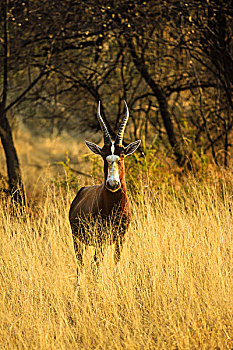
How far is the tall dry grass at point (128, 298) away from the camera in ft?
11.2

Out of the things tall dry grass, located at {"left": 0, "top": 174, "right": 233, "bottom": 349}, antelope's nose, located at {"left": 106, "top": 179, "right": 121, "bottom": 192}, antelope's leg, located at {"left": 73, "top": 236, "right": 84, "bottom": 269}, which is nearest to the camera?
tall dry grass, located at {"left": 0, "top": 174, "right": 233, "bottom": 349}

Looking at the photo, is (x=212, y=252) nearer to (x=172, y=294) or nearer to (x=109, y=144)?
(x=172, y=294)

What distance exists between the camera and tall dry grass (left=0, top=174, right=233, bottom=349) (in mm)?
3426

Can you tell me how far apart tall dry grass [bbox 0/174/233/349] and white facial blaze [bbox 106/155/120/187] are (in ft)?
2.99

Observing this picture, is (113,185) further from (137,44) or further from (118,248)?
(137,44)

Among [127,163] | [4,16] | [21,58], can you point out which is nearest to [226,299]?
[127,163]

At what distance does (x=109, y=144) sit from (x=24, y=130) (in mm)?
24929

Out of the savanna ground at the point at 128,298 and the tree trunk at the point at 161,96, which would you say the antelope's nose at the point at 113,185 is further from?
the tree trunk at the point at 161,96

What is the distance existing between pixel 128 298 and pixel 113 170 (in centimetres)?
120

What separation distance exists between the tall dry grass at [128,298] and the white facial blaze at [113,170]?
913mm

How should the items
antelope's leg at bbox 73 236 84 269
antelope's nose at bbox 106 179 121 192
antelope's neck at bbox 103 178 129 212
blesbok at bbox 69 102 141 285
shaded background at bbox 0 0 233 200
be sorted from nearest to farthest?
1. antelope's nose at bbox 106 179 121 192
2. blesbok at bbox 69 102 141 285
3. antelope's neck at bbox 103 178 129 212
4. antelope's leg at bbox 73 236 84 269
5. shaded background at bbox 0 0 233 200

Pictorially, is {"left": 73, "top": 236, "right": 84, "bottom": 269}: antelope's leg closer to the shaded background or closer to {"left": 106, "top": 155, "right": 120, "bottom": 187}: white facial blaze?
{"left": 106, "top": 155, "right": 120, "bottom": 187}: white facial blaze

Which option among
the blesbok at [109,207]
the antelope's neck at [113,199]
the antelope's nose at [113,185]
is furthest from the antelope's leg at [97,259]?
the antelope's nose at [113,185]

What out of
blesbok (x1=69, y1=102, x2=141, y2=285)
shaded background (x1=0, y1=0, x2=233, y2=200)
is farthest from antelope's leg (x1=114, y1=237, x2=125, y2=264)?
shaded background (x1=0, y1=0, x2=233, y2=200)
